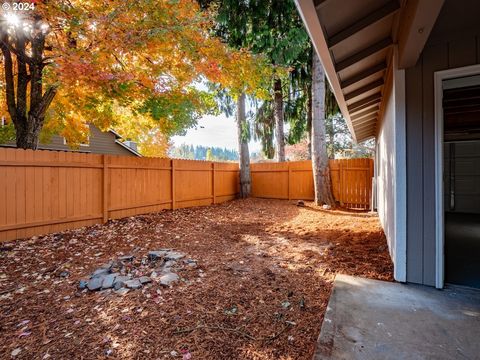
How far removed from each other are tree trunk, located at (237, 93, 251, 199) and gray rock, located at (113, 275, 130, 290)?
7.52m

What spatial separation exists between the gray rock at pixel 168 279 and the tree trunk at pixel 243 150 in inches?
291

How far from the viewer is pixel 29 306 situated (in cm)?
237

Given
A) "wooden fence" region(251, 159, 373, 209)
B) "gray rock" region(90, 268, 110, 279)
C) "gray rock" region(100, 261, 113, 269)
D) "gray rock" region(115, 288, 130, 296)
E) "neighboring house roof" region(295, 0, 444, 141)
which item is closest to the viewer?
"neighboring house roof" region(295, 0, 444, 141)

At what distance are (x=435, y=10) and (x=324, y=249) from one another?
3134 mm

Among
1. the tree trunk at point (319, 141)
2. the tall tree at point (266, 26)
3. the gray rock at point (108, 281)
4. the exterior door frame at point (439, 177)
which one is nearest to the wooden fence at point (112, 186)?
the tree trunk at point (319, 141)

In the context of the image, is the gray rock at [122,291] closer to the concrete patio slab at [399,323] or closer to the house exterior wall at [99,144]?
the concrete patio slab at [399,323]

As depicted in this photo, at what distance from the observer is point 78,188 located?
5.05 meters

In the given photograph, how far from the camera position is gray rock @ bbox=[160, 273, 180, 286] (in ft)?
9.06

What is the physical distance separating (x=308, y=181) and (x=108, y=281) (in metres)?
8.02

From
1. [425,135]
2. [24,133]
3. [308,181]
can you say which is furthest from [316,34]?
[308,181]

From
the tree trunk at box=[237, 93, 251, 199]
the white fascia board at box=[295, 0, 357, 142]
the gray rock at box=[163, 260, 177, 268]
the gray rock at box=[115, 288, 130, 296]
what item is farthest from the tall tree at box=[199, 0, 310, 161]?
the gray rock at box=[115, 288, 130, 296]

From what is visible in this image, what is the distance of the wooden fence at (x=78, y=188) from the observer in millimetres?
4164

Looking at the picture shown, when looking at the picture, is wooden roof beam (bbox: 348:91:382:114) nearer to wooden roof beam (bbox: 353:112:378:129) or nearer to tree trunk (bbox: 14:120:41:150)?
wooden roof beam (bbox: 353:112:378:129)

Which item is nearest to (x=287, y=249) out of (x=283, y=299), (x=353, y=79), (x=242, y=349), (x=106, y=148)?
(x=283, y=299)
